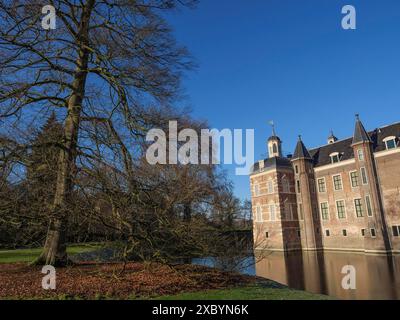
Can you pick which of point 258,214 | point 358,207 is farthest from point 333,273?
point 258,214

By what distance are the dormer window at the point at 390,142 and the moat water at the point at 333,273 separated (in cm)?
945

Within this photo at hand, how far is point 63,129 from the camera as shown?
33.8ft

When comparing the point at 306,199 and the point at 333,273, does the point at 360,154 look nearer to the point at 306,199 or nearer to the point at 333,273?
the point at 306,199

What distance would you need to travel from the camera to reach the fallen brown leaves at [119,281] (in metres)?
6.59

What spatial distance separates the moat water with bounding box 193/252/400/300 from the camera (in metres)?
9.71

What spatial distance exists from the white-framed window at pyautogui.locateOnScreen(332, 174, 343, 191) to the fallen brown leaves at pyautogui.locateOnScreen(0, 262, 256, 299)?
2784cm

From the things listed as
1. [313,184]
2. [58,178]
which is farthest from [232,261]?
[313,184]

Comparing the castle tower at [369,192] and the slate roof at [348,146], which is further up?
the slate roof at [348,146]

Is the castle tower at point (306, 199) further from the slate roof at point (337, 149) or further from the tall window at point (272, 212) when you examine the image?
the tall window at point (272, 212)

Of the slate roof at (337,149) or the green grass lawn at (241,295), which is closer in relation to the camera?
the green grass lawn at (241,295)

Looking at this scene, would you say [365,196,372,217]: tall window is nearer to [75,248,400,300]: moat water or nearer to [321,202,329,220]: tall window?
[75,248,400,300]: moat water

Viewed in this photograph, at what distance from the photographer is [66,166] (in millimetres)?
8102

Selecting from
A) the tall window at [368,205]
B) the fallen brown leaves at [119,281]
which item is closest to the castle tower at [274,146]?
the tall window at [368,205]
